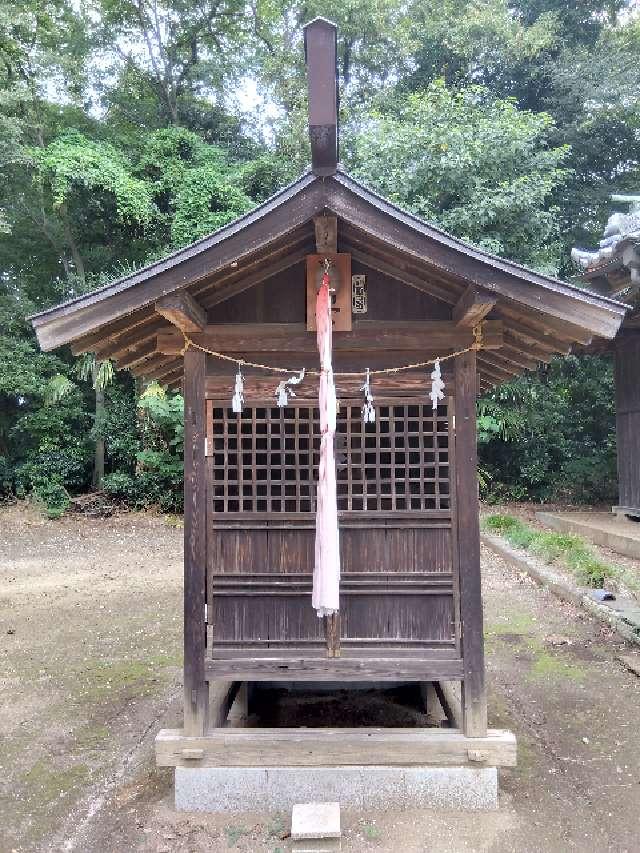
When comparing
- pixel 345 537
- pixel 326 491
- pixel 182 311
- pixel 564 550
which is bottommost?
pixel 564 550

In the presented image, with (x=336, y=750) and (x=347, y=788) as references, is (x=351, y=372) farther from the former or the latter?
(x=347, y=788)

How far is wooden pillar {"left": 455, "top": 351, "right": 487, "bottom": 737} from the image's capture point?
4188 mm

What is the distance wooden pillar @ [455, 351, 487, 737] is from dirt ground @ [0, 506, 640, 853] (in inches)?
28.3

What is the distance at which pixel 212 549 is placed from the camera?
4363 mm

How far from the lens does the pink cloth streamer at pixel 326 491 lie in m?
3.91

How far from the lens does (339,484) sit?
441 cm

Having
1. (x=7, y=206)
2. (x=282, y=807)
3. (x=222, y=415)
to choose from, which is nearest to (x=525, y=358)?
(x=222, y=415)

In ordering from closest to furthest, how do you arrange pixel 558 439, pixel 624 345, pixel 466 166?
pixel 624 345 → pixel 466 166 → pixel 558 439

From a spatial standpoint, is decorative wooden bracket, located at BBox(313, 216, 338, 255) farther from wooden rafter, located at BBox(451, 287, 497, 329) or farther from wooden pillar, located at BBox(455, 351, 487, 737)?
wooden pillar, located at BBox(455, 351, 487, 737)

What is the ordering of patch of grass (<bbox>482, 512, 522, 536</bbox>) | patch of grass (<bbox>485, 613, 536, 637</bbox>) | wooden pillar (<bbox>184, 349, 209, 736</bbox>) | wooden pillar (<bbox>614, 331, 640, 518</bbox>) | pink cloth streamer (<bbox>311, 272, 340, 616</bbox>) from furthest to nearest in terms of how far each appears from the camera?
patch of grass (<bbox>482, 512, 522, 536</bbox>) < wooden pillar (<bbox>614, 331, 640, 518</bbox>) < patch of grass (<bbox>485, 613, 536, 637</bbox>) < wooden pillar (<bbox>184, 349, 209, 736</bbox>) < pink cloth streamer (<bbox>311, 272, 340, 616</bbox>)

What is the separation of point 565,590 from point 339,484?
6.01 meters

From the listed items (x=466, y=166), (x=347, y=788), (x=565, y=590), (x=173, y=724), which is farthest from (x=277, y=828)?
(x=466, y=166)

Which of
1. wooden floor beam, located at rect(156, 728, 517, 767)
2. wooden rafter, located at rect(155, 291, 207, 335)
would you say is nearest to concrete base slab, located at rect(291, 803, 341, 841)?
wooden floor beam, located at rect(156, 728, 517, 767)

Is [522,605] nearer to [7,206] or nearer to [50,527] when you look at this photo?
[50,527]
